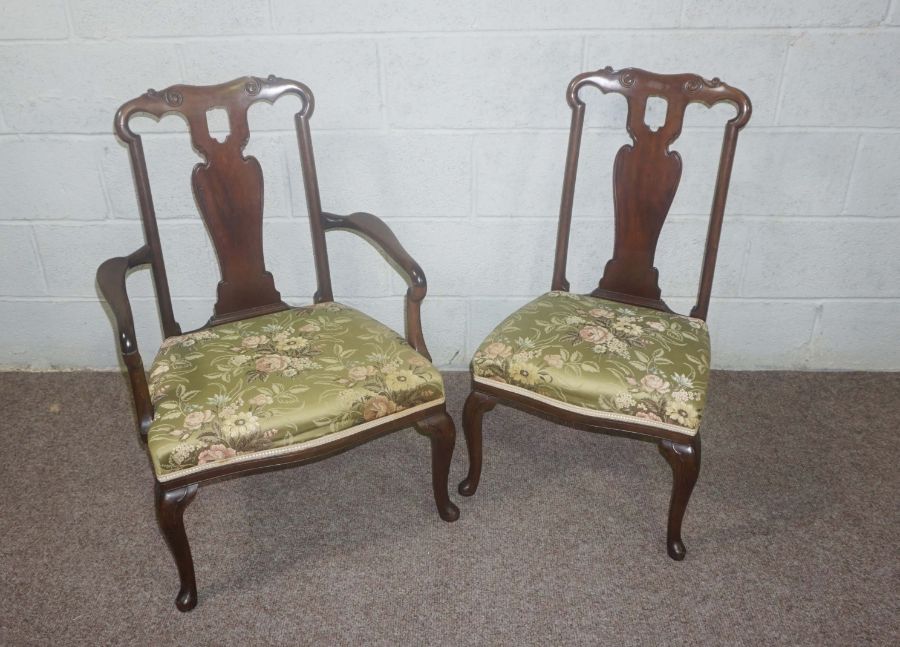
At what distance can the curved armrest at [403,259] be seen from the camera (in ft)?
5.09

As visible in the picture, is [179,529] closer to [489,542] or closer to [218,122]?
[489,542]

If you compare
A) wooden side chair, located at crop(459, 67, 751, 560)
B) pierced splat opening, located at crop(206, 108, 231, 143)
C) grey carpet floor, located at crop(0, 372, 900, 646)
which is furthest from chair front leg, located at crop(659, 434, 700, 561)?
pierced splat opening, located at crop(206, 108, 231, 143)

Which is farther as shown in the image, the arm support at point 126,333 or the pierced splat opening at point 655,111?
the pierced splat opening at point 655,111

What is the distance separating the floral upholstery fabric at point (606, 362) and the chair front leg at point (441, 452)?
0.14 m

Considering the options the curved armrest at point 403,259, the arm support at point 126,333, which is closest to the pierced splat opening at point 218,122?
the curved armrest at point 403,259

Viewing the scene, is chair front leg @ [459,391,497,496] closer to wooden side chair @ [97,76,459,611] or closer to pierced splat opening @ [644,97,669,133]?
wooden side chair @ [97,76,459,611]

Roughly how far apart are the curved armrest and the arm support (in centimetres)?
53

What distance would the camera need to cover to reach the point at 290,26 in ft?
5.98

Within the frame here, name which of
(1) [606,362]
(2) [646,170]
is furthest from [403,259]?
(2) [646,170]

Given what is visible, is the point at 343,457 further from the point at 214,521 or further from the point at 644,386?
the point at 644,386

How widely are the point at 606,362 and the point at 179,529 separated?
Result: 0.98 meters

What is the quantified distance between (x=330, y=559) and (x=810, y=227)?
171 centimetres

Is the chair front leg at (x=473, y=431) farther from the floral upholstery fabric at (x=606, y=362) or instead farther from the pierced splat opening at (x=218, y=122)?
the pierced splat opening at (x=218, y=122)

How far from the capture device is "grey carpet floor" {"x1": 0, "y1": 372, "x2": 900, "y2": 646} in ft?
4.77
